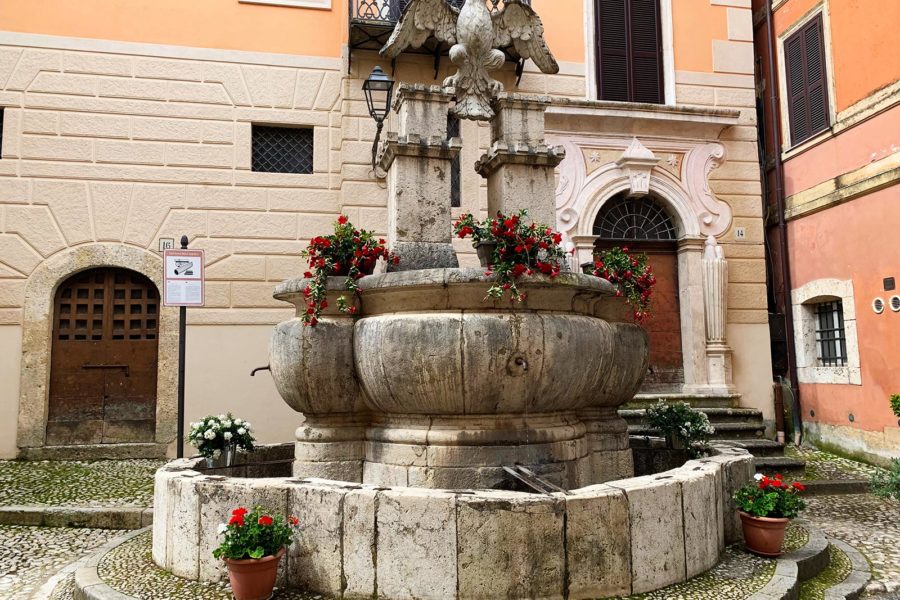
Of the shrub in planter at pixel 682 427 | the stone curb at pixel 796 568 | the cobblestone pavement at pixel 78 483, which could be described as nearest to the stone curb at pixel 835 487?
the shrub in planter at pixel 682 427

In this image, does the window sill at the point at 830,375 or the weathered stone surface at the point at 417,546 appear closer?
the weathered stone surface at the point at 417,546

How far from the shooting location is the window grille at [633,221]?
10.5 m

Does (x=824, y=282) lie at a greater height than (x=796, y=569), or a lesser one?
greater

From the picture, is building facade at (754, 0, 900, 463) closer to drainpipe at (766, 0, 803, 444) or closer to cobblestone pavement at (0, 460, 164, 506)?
drainpipe at (766, 0, 803, 444)

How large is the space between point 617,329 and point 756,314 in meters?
6.50

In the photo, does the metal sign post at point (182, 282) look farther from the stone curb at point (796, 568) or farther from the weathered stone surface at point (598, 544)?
the stone curb at point (796, 568)

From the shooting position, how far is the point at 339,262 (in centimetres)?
460

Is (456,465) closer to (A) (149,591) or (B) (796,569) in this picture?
(A) (149,591)

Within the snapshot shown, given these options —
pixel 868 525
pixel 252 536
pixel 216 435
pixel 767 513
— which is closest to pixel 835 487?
pixel 868 525

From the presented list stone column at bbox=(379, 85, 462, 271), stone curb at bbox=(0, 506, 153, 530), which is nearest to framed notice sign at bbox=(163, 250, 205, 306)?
stone curb at bbox=(0, 506, 153, 530)

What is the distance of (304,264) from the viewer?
9648mm

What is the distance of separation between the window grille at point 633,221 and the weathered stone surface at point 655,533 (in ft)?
23.2

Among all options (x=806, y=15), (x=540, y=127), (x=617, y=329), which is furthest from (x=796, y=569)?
(x=806, y=15)

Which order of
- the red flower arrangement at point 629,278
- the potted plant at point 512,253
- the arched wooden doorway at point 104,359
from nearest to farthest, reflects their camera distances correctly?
the potted plant at point 512,253, the red flower arrangement at point 629,278, the arched wooden doorway at point 104,359
